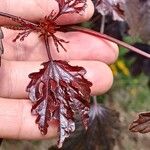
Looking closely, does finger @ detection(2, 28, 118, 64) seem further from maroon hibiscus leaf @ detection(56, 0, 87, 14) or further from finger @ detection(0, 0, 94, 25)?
maroon hibiscus leaf @ detection(56, 0, 87, 14)

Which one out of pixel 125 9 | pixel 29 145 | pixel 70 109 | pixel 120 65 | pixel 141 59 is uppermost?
pixel 125 9

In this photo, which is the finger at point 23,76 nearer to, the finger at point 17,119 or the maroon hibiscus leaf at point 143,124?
the finger at point 17,119

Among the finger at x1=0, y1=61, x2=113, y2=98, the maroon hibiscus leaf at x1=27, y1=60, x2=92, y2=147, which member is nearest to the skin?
the finger at x1=0, y1=61, x2=113, y2=98

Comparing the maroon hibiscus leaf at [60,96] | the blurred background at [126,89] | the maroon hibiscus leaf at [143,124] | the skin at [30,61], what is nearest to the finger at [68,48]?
the skin at [30,61]

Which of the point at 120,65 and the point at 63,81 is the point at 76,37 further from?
the point at 120,65

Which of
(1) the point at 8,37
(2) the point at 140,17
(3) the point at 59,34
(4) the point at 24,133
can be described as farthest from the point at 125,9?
(4) the point at 24,133

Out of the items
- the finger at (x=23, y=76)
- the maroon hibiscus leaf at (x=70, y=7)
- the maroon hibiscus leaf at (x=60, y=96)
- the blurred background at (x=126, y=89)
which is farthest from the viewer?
the blurred background at (x=126, y=89)
